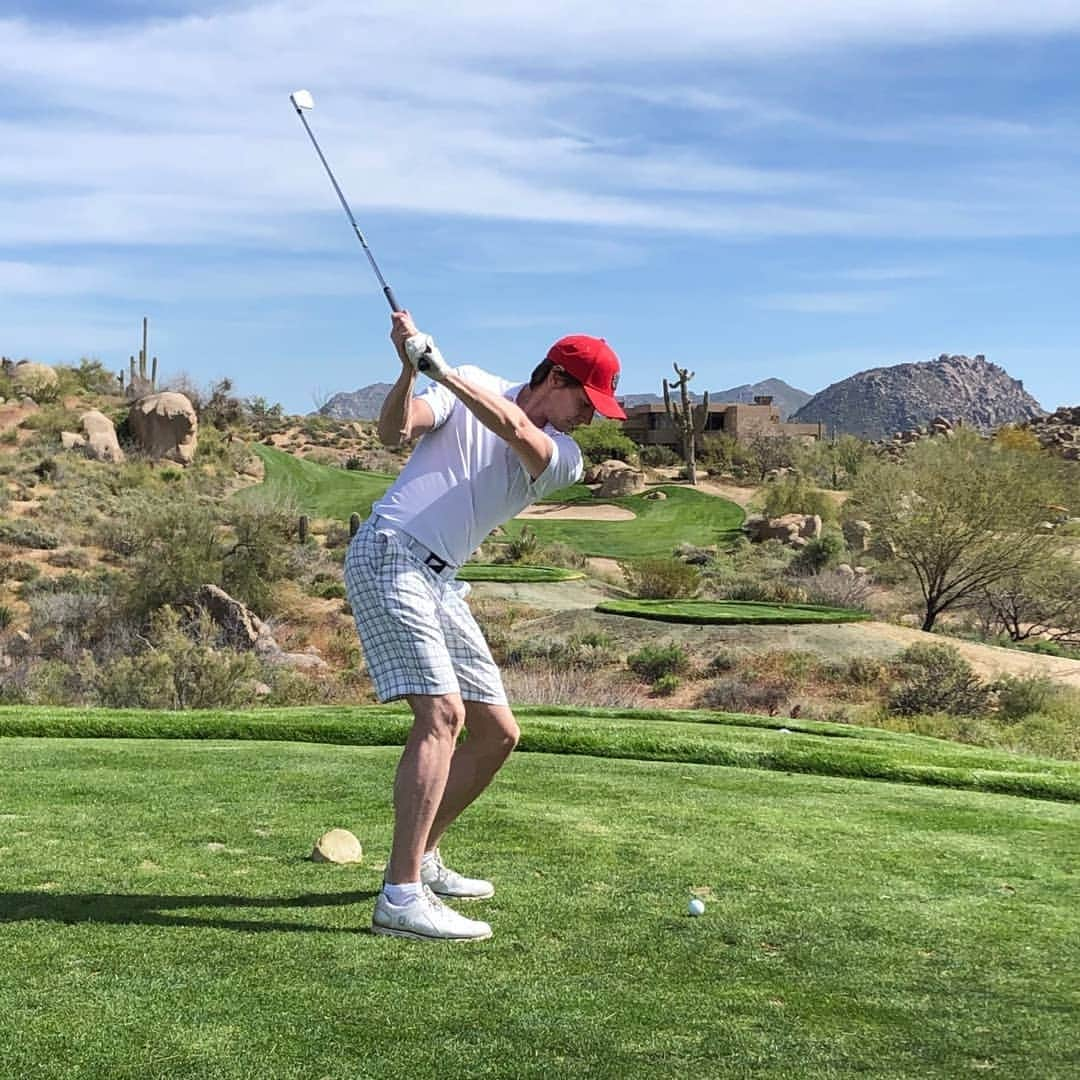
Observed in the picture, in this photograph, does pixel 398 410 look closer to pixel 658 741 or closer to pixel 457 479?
pixel 457 479

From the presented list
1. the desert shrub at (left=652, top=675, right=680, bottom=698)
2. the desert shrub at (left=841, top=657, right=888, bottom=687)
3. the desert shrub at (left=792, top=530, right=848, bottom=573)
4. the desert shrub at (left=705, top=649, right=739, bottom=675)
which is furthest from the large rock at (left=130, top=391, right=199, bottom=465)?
the desert shrub at (left=841, top=657, right=888, bottom=687)

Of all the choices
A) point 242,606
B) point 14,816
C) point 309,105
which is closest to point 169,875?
point 14,816

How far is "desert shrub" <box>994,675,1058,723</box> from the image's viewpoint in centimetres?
2098

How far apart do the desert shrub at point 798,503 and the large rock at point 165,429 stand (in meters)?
21.9

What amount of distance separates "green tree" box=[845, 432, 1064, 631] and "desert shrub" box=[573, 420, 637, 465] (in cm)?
3456

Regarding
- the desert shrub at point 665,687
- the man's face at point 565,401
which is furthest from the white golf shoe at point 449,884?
the desert shrub at point 665,687

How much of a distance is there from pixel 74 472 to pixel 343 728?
118 ft

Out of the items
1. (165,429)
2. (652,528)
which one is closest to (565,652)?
(652,528)

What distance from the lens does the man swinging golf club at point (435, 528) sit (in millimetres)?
4391

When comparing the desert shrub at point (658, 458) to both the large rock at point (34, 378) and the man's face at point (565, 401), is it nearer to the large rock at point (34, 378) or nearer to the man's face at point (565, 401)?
the large rock at point (34, 378)

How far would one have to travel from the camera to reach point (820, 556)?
122 feet

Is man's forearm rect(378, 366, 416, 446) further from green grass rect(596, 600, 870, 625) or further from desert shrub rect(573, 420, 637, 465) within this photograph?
desert shrub rect(573, 420, 637, 465)

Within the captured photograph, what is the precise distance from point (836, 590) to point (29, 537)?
68.4 ft

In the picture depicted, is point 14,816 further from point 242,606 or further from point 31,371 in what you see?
point 31,371
